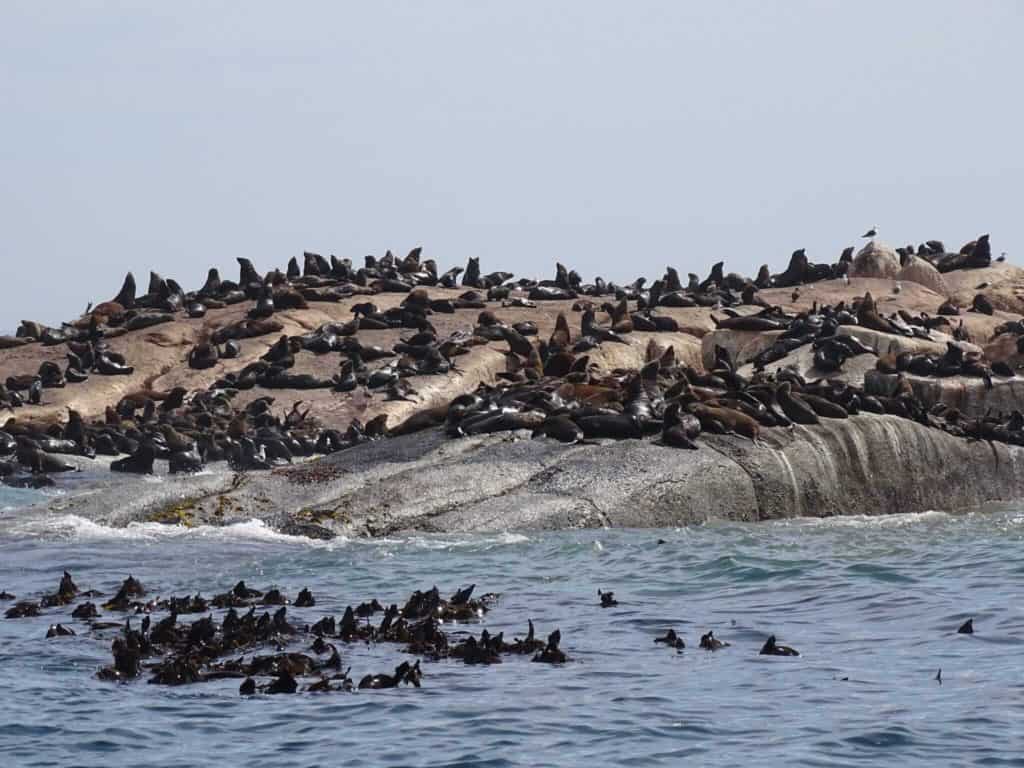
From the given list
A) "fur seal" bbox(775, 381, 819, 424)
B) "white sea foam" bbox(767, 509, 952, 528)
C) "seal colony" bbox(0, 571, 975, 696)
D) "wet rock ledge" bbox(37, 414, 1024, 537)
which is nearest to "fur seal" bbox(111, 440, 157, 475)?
"wet rock ledge" bbox(37, 414, 1024, 537)

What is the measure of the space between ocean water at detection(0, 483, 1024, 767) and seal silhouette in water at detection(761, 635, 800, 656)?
0.15 m

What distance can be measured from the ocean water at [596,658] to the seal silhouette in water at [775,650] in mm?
145

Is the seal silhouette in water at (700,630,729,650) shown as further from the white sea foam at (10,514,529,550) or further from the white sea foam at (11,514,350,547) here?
the white sea foam at (11,514,350,547)

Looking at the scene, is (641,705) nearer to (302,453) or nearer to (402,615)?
(402,615)

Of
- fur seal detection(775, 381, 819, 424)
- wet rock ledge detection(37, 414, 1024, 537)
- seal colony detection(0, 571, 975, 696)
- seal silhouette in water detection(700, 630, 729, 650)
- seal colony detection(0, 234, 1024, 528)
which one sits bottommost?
seal silhouette in water detection(700, 630, 729, 650)

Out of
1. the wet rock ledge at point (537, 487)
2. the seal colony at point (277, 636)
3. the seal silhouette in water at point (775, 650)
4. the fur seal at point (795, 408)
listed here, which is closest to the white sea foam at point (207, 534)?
the wet rock ledge at point (537, 487)

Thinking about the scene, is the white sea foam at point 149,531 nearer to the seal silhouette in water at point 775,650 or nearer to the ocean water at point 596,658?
the ocean water at point 596,658

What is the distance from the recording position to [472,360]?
36812 mm

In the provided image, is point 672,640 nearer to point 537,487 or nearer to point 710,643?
point 710,643

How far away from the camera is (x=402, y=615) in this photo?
48.5 feet

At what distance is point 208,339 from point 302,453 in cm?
973

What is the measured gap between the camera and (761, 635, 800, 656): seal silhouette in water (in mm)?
13391

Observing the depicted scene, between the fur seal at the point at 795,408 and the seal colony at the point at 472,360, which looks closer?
the fur seal at the point at 795,408

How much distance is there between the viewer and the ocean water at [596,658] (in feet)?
35.1
